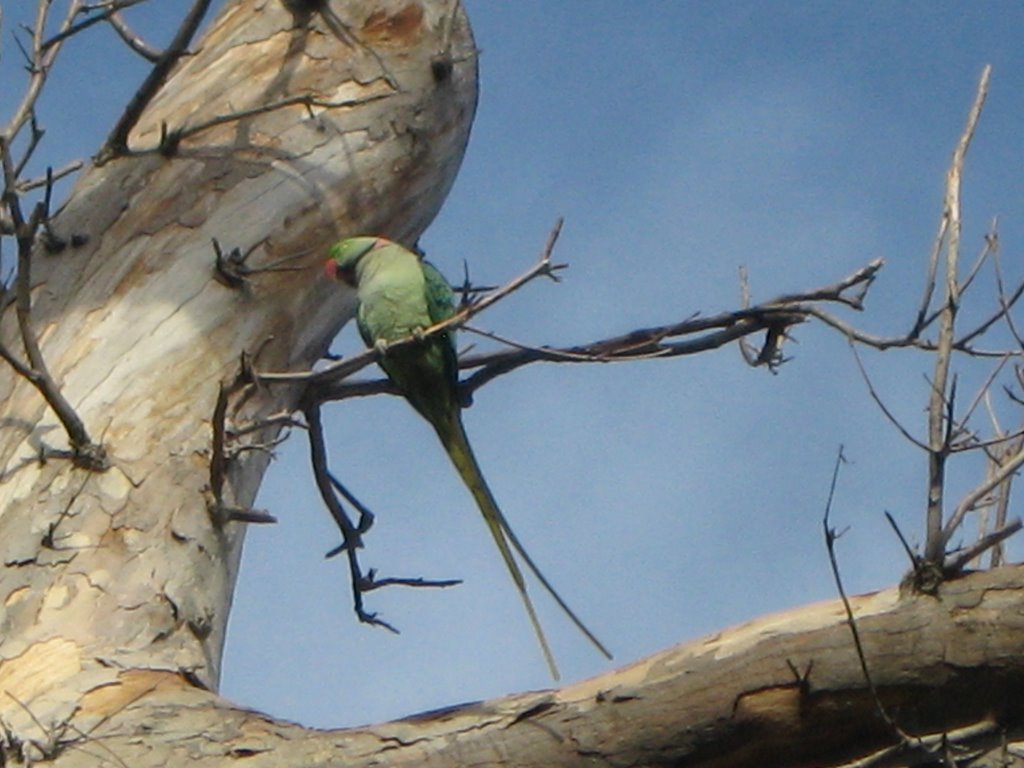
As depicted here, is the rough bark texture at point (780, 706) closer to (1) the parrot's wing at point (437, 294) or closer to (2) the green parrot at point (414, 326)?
(2) the green parrot at point (414, 326)

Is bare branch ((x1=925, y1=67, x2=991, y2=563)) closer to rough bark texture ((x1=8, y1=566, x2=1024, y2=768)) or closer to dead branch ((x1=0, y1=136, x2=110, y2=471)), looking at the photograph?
rough bark texture ((x1=8, y1=566, x2=1024, y2=768))

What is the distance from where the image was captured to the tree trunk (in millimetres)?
2658

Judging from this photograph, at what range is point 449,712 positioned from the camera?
9.45ft

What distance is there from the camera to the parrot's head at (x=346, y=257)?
4.32 metres

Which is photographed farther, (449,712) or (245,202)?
(245,202)

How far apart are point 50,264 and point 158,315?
376 mm

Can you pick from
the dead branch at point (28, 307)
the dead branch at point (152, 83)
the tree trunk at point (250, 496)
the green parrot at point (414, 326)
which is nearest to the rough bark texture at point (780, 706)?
the tree trunk at point (250, 496)

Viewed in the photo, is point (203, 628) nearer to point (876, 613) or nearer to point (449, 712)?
point (449, 712)

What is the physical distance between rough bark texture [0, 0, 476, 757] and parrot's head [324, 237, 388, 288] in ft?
0.12

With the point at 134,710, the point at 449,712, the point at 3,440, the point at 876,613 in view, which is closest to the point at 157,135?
the point at 3,440

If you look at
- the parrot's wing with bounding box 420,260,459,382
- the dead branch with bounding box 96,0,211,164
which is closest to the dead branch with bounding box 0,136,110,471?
the dead branch with bounding box 96,0,211,164

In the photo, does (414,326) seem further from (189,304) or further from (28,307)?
(28,307)

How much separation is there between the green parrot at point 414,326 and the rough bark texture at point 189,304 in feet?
0.28

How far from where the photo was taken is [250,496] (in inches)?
158
